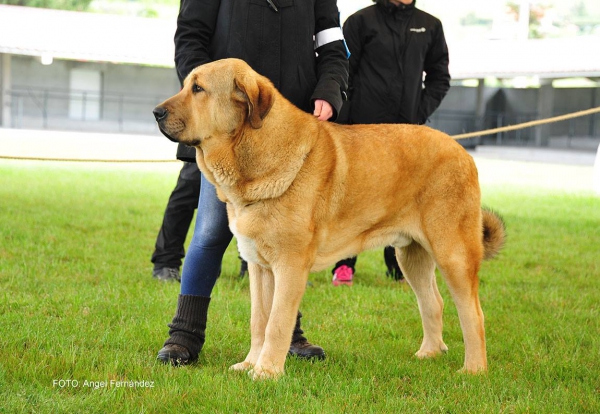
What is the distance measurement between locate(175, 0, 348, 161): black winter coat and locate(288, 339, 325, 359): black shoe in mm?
1282

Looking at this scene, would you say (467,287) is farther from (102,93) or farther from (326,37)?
(102,93)

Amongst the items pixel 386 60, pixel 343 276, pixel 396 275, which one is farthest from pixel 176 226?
pixel 386 60

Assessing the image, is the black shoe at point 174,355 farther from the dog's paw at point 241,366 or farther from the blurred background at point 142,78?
the blurred background at point 142,78

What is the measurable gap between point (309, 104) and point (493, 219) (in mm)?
1344

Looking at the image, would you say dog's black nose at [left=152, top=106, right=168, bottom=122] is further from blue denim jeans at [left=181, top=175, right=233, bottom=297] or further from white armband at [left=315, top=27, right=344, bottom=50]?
white armband at [left=315, top=27, right=344, bottom=50]

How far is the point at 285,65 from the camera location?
4.23 m

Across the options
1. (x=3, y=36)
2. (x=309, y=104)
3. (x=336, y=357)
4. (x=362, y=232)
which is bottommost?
(x=336, y=357)

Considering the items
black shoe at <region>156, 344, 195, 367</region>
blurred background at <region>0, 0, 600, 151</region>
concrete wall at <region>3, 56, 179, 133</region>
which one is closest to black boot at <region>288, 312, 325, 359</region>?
black shoe at <region>156, 344, 195, 367</region>

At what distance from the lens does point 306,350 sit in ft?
14.6

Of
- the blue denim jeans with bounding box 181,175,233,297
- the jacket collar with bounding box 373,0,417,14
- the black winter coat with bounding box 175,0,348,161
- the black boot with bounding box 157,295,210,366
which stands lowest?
the black boot with bounding box 157,295,210,366

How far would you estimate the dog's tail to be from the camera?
4.62 metres

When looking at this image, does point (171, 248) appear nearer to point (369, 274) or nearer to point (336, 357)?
point (369, 274)

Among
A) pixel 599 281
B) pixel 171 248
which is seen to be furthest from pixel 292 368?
pixel 599 281

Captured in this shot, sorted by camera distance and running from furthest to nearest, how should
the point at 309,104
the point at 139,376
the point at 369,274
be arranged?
the point at 369,274 → the point at 309,104 → the point at 139,376
